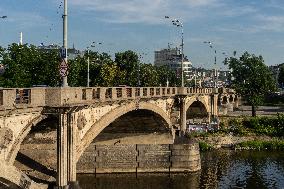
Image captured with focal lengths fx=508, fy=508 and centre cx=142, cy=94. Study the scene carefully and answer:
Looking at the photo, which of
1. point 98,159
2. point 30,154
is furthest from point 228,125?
point 30,154

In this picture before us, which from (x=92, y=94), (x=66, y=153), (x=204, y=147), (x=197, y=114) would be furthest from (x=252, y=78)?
(x=66, y=153)

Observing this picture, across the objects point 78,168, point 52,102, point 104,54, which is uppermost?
point 104,54

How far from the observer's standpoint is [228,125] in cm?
9438

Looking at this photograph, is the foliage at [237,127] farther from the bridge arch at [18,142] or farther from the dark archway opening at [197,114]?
the bridge arch at [18,142]

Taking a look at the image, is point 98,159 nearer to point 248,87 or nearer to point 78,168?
point 78,168

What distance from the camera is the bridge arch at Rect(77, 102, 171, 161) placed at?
32819 millimetres

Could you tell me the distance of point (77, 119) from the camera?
31.0 m

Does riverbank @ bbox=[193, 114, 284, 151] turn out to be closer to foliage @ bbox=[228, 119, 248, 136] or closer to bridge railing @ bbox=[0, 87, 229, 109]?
foliage @ bbox=[228, 119, 248, 136]

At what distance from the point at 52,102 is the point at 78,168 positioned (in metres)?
30.5

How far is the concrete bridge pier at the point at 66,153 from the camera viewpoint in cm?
2833

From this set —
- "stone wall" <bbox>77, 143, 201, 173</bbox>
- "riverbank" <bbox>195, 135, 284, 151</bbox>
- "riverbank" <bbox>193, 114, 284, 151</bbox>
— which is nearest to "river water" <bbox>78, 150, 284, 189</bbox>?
"stone wall" <bbox>77, 143, 201, 173</bbox>

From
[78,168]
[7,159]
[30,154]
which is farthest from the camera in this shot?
[78,168]

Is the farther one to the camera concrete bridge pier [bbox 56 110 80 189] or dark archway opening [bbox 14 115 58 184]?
dark archway opening [bbox 14 115 58 184]

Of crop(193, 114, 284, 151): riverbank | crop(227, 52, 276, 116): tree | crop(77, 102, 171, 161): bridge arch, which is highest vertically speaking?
crop(227, 52, 276, 116): tree
